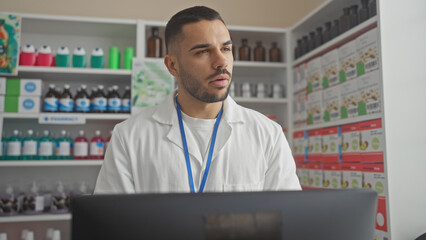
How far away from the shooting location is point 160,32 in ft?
9.67

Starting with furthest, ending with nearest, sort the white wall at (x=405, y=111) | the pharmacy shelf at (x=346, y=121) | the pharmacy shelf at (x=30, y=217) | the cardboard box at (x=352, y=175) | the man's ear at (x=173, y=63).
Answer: the pharmacy shelf at (x=30, y=217) → the cardboard box at (x=352, y=175) → the pharmacy shelf at (x=346, y=121) → the white wall at (x=405, y=111) → the man's ear at (x=173, y=63)

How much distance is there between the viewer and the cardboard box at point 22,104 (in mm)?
2523

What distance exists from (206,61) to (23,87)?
1996mm

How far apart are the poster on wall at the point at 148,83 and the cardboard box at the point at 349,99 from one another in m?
1.23

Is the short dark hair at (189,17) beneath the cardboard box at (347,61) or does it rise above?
beneath

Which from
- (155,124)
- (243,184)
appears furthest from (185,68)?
(243,184)

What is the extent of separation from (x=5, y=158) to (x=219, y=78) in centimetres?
211

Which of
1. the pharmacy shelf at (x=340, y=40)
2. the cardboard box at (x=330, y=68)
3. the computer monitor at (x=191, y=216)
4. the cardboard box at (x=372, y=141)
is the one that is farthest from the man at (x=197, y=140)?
the cardboard box at (x=330, y=68)

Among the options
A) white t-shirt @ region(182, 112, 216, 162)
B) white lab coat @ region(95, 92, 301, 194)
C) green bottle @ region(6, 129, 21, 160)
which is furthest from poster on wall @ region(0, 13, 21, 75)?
white t-shirt @ region(182, 112, 216, 162)

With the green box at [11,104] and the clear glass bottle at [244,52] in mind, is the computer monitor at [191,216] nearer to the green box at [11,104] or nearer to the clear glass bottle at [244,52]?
the green box at [11,104]

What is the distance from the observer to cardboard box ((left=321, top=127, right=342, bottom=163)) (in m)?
2.31

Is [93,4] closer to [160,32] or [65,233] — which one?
[160,32]

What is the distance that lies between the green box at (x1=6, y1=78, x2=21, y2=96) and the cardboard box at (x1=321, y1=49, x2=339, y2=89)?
7.02 ft

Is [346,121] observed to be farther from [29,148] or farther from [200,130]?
[29,148]
